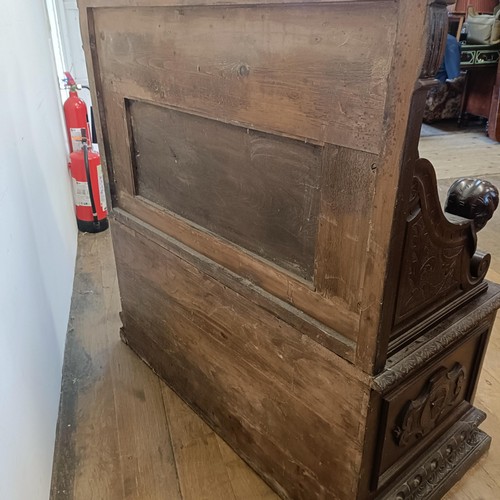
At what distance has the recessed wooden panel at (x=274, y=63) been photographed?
2.38 feet

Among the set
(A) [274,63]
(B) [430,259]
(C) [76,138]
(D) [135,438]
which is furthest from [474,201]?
(C) [76,138]

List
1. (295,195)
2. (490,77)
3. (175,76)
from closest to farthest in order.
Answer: (295,195) < (175,76) < (490,77)

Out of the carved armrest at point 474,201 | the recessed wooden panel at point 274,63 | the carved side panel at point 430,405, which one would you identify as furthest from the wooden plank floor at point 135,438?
the recessed wooden panel at point 274,63

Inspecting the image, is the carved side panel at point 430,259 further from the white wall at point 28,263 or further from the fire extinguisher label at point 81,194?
the fire extinguisher label at point 81,194

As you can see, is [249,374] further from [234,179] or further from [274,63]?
[274,63]

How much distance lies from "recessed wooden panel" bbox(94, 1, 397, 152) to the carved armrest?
1.48 ft

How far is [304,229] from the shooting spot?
939 millimetres

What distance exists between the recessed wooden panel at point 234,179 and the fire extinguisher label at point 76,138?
4.34ft

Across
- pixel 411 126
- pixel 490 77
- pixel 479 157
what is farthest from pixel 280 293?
pixel 490 77

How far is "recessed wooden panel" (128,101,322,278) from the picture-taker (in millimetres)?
924

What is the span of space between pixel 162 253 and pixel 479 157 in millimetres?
3320

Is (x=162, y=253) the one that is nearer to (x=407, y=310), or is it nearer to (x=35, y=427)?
(x=35, y=427)

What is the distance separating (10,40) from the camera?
1.47m

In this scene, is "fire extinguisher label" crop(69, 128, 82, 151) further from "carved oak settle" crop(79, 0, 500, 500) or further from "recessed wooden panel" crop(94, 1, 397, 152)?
"recessed wooden panel" crop(94, 1, 397, 152)
